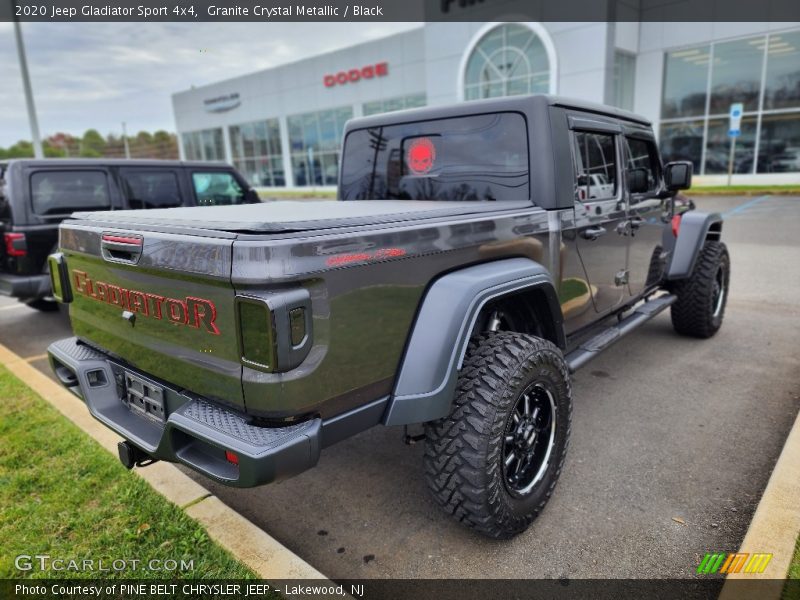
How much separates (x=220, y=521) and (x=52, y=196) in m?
5.04

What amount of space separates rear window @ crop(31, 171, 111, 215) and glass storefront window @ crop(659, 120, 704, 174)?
1952 cm

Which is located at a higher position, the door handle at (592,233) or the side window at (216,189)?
the side window at (216,189)

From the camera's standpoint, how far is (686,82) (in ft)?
66.9

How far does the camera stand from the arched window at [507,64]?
20.3 metres

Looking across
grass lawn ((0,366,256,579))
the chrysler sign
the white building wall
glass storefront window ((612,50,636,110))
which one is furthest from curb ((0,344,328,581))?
the chrysler sign

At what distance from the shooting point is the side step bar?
3326 mm

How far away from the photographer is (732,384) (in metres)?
4.21

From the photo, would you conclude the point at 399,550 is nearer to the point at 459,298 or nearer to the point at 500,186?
the point at 459,298

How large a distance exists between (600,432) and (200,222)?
2.76 meters

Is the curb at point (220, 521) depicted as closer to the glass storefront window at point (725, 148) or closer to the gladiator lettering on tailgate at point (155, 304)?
the gladiator lettering on tailgate at point (155, 304)

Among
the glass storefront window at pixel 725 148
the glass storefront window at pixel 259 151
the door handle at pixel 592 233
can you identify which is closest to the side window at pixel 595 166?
the door handle at pixel 592 233

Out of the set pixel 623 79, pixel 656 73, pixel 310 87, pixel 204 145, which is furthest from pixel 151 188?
pixel 204 145

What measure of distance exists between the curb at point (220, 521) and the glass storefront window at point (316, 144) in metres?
27.7

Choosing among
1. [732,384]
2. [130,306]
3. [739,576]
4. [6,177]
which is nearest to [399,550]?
[739,576]
